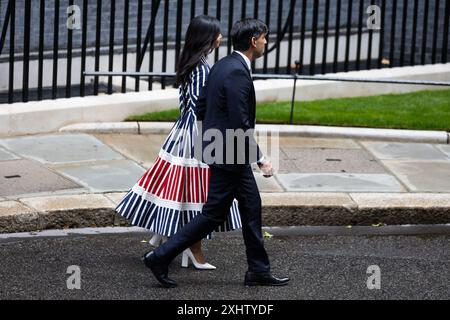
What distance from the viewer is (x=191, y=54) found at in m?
7.69

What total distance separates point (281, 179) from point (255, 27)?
108 inches

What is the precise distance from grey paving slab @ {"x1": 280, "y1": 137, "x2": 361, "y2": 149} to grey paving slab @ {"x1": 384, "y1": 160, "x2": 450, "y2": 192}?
2.03ft

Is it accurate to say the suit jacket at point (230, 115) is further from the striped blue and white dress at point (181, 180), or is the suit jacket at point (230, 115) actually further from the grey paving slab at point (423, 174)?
the grey paving slab at point (423, 174)

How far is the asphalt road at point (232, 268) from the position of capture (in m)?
7.39

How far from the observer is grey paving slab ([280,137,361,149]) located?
1107cm

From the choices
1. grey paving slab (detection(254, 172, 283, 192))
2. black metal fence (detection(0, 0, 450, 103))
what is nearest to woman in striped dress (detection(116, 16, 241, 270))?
grey paving slab (detection(254, 172, 283, 192))

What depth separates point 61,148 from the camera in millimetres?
10625

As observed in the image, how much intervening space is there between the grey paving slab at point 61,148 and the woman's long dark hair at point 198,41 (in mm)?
2769

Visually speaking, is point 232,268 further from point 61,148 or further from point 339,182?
point 61,148

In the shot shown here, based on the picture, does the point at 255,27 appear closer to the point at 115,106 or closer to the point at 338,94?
the point at 115,106

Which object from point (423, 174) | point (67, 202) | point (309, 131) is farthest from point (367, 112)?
point (67, 202)

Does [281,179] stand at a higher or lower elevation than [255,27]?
lower

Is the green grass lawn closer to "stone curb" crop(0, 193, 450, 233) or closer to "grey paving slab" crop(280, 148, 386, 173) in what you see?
"grey paving slab" crop(280, 148, 386, 173)
